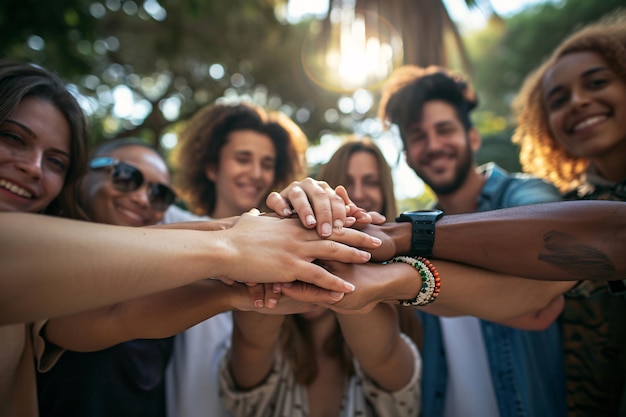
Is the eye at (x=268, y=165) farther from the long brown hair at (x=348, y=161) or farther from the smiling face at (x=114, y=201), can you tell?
the smiling face at (x=114, y=201)

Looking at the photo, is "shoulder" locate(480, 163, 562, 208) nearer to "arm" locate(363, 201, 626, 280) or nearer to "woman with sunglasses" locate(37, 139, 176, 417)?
"arm" locate(363, 201, 626, 280)

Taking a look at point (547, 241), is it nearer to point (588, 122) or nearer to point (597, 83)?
point (588, 122)

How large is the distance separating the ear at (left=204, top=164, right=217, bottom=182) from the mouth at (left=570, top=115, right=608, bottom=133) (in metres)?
3.00

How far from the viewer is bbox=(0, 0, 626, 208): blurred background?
14.7ft

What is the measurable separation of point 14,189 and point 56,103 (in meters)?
0.52

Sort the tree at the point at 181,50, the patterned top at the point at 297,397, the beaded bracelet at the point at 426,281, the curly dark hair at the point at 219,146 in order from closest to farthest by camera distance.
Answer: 1. the beaded bracelet at the point at 426,281
2. the patterned top at the point at 297,397
3. the curly dark hair at the point at 219,146
4. the tree at the point at 181,50

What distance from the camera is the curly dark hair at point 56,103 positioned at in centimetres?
181

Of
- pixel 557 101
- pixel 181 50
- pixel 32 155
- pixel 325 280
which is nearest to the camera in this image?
pixel 325 280

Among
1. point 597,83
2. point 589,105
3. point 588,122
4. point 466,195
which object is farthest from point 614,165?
point 466,195

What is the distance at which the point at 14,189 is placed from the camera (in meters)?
1.79

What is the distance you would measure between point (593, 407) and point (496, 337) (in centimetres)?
59

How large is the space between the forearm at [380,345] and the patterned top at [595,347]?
994 mm

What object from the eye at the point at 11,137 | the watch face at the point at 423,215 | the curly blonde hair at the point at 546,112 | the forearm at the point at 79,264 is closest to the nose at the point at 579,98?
the curly blonde hair at the point at 546,112

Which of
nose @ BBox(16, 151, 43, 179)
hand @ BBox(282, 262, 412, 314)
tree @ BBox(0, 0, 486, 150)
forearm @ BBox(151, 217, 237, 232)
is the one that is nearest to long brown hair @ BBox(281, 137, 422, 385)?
hand @ BBox(282, 262, 412, 314)
